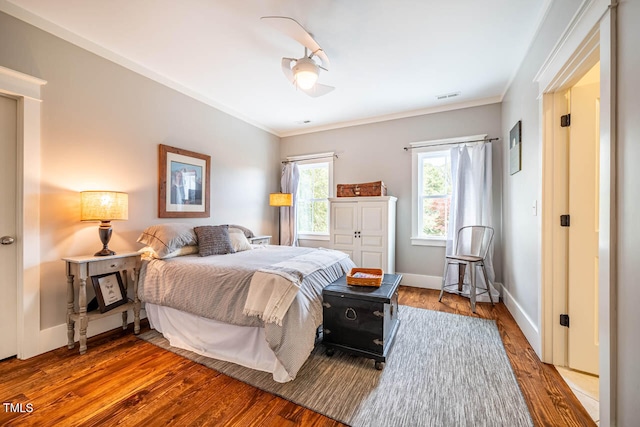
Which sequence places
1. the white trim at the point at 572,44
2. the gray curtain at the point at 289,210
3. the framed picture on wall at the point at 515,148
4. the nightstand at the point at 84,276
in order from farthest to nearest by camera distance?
the gray curtain at the point at 289,210 → the framed picture on wall at the point at 515,148 → the nightstand at the point at 84,276 → the white trim at the point at 572,44

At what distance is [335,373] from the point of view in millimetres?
1890

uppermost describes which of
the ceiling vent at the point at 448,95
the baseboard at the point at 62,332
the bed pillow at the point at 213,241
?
the ceiling vent at the point at 448,95

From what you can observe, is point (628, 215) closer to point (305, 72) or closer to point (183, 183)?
point (305, 72)

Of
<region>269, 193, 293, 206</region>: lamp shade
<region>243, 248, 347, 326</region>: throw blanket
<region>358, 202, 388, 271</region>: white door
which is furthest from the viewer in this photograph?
<region>269, 193, 293, 206</region>: lamp shade

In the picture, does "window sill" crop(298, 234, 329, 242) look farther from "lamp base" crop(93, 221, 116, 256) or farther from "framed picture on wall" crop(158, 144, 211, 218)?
"lamp base" crop(93, 221, 116, 256)

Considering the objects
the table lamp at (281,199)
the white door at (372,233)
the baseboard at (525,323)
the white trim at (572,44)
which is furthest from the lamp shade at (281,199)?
the white trim at (572,44)

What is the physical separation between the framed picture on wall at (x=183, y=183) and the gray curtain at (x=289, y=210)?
1.54 m

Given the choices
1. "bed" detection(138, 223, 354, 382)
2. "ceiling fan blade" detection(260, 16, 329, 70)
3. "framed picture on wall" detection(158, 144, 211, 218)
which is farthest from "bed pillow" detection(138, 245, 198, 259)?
"ceiling fan blade" detection(260, 16, 329, 70)

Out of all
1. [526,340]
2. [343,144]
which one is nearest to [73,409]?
[526,340]

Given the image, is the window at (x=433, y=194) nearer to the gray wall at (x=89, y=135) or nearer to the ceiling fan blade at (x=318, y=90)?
the ceiling fan blade at (x=318, y=90)

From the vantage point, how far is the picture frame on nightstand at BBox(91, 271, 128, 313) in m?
2.32

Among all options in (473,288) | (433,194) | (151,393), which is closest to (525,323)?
(473,288)

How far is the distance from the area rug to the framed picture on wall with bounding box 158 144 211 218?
1459 millimetres

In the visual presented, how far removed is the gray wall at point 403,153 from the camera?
12.0ft
